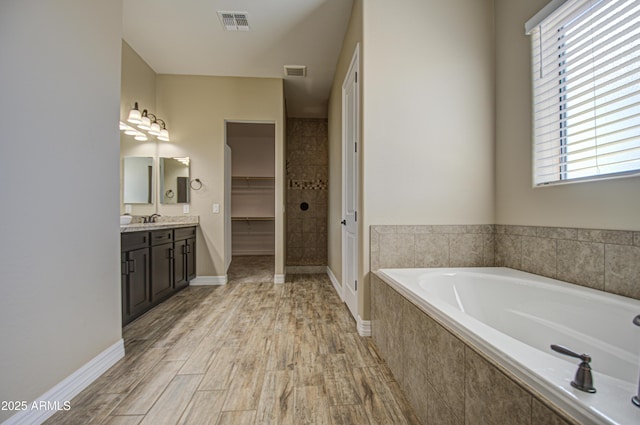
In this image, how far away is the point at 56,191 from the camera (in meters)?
1.38

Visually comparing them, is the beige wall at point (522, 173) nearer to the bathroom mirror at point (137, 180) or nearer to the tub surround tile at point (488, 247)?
the tub surround tile at point (488, 247)

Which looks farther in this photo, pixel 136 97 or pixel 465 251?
pixel 136 97

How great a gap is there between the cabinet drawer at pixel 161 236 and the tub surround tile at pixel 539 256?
3189mm

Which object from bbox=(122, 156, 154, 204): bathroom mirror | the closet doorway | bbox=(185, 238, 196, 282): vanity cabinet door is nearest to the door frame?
bbox=(185, 238, 196, 282): vanity cabinet door

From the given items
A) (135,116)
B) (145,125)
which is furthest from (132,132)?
(135,116)

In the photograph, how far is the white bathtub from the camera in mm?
616

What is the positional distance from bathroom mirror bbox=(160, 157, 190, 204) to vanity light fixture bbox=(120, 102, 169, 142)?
1.13ft

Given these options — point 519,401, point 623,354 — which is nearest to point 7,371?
point 519,401

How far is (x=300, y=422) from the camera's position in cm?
126

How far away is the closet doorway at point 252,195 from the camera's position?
20.9ft

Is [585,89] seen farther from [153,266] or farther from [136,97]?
[136,97]

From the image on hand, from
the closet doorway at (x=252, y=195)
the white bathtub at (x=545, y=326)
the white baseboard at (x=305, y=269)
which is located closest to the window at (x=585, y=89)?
the white bathtub at (x=545, y=326)

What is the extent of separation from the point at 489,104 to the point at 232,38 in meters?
2.69

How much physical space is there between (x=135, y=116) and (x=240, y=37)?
1467 mm
